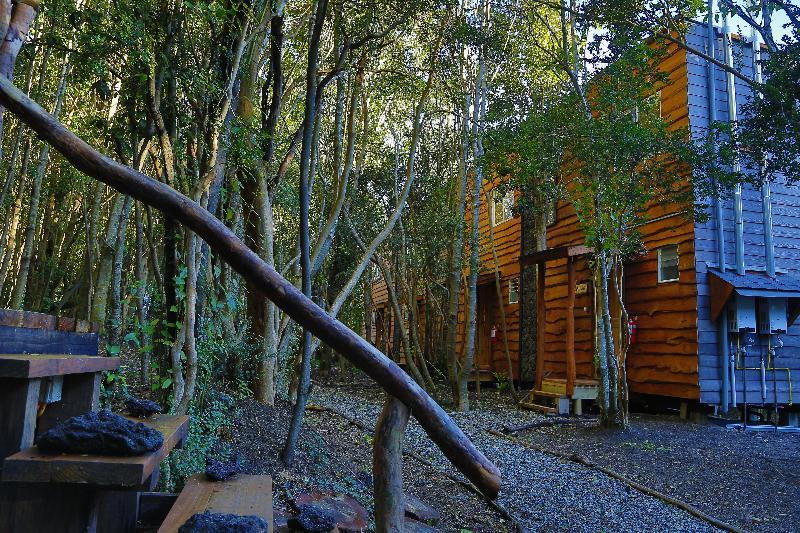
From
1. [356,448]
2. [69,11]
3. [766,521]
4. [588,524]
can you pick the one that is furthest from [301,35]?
[766,521]

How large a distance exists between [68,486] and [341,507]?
10.5 ft

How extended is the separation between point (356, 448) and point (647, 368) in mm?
7248

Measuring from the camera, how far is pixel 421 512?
567 cm

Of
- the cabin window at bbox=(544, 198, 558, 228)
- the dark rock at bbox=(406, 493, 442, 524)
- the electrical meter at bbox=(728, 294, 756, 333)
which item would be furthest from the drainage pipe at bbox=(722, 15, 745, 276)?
the dark rock at bbox=(406, 493, 442, 524)

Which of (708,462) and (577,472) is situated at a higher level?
(708,462)

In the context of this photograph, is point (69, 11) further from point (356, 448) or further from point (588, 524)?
point (588, 524)

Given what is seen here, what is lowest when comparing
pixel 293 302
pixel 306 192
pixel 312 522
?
pixel 312 522

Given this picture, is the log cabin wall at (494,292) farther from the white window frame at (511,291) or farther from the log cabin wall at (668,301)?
the log cabin wall at (668,301)

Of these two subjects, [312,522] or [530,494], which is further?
[530,494]

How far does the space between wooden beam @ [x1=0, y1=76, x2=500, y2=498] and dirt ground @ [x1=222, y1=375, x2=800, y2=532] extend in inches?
148

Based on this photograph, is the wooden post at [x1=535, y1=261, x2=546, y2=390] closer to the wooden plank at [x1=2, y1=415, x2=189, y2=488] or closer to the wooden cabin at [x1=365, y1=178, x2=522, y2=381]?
the wooden cabin at [x1=365, y1=178, x2=522, y2=381]

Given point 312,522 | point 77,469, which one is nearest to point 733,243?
point 312,522

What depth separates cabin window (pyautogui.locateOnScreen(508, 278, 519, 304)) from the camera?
18984 millimetres

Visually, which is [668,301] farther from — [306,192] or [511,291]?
[306,192]
